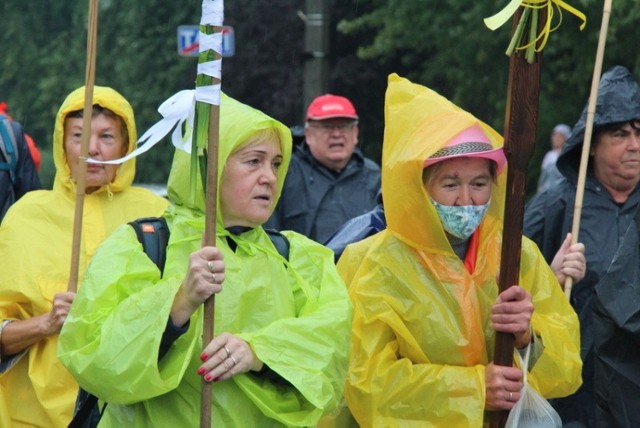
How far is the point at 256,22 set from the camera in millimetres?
20688

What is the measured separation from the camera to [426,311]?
5.31 m

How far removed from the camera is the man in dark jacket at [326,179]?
968 cm

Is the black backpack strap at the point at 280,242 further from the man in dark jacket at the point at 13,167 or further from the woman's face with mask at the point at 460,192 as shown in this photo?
the man in dark jacket at the point at 13,167

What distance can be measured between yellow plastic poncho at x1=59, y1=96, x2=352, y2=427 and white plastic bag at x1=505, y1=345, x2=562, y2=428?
0.69 meters

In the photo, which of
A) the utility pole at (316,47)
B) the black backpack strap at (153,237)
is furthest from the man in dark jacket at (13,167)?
the utility pole at (316,47)

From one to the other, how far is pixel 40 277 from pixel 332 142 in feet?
13.5

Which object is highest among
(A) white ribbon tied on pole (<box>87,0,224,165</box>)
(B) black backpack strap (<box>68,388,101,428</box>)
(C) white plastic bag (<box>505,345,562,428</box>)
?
(A) white ribbon tied on pole (<box>87,0,224,165</box>)

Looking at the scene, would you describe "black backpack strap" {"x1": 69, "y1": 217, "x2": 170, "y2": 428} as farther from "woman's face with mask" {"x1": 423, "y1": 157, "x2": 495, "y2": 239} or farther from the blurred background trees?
the blurred background trees

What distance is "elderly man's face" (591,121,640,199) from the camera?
23.4 ft

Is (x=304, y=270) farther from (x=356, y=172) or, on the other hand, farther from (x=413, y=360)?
(x=356, y=172)

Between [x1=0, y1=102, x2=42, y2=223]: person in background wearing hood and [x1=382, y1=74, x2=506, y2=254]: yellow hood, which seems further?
[x1=0, y1=102, x2=42, y2=223]: person in background wearing hood

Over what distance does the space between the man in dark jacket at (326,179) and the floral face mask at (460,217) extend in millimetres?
4151

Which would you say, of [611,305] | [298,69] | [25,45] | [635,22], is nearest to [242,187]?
[611,305]

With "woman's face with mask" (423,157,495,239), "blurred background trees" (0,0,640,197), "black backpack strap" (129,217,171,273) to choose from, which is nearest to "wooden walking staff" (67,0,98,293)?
"black backpack strap" (129,217,171,273)
